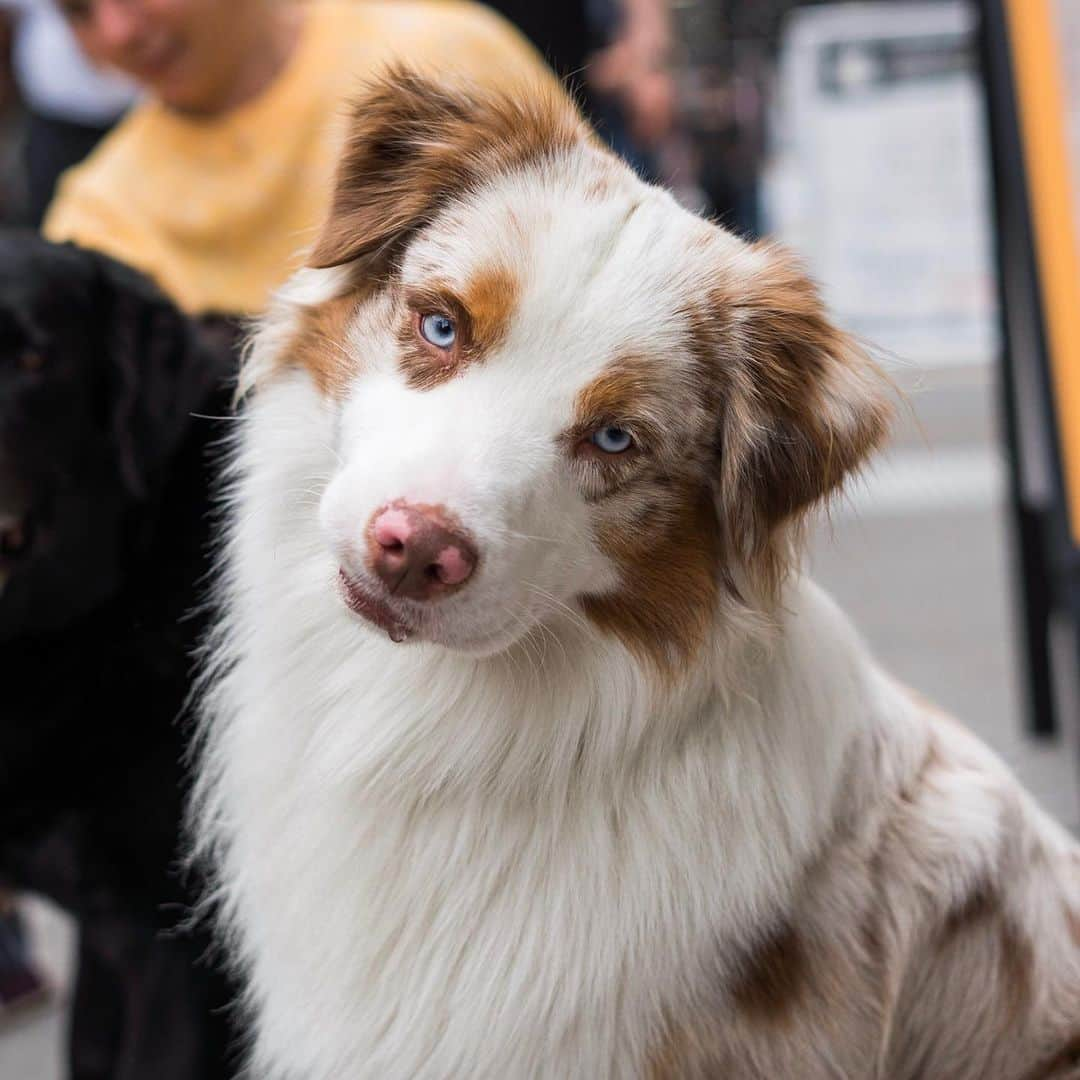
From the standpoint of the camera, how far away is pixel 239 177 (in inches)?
108

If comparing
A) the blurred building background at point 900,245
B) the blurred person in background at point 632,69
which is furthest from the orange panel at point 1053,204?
the blurred person in background at point 632,69

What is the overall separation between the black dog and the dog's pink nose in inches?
29.8

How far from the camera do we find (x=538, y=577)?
4.52 feet

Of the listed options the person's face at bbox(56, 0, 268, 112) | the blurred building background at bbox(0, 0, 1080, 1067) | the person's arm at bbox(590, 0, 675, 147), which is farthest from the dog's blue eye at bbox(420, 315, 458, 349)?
the person's arm at bbox(590, 0, 675, 147)

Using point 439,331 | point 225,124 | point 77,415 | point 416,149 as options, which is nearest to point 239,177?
point 225,124

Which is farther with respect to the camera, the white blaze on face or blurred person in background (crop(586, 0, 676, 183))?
blurred person in background (crop(586, 0, 676, 183))

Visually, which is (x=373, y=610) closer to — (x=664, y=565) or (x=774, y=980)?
(x=664, y=565)

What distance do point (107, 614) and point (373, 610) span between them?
92cm

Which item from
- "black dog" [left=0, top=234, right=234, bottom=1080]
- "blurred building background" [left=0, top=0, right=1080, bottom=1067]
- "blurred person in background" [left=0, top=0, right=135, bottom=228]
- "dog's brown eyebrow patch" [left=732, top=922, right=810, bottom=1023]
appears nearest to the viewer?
"dog's brown eyebrow patch" [left=732, top=922, right=810, bottom=1023]

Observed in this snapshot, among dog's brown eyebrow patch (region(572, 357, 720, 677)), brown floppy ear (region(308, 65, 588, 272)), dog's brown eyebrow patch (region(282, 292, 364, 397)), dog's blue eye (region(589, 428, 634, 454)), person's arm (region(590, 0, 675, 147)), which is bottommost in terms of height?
dog's brown eyebrow patch (region(572, 357, 720, 677))

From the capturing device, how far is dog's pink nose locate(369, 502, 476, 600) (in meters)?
1.24

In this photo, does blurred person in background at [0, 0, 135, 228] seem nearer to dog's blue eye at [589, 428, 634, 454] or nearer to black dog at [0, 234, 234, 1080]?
black dog at [0, 234, 234, 1080]

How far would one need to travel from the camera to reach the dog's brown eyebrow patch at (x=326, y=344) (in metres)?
1.54

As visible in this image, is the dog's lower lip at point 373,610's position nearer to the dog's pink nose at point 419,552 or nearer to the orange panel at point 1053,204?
the dog's pink nose at point 419,552
